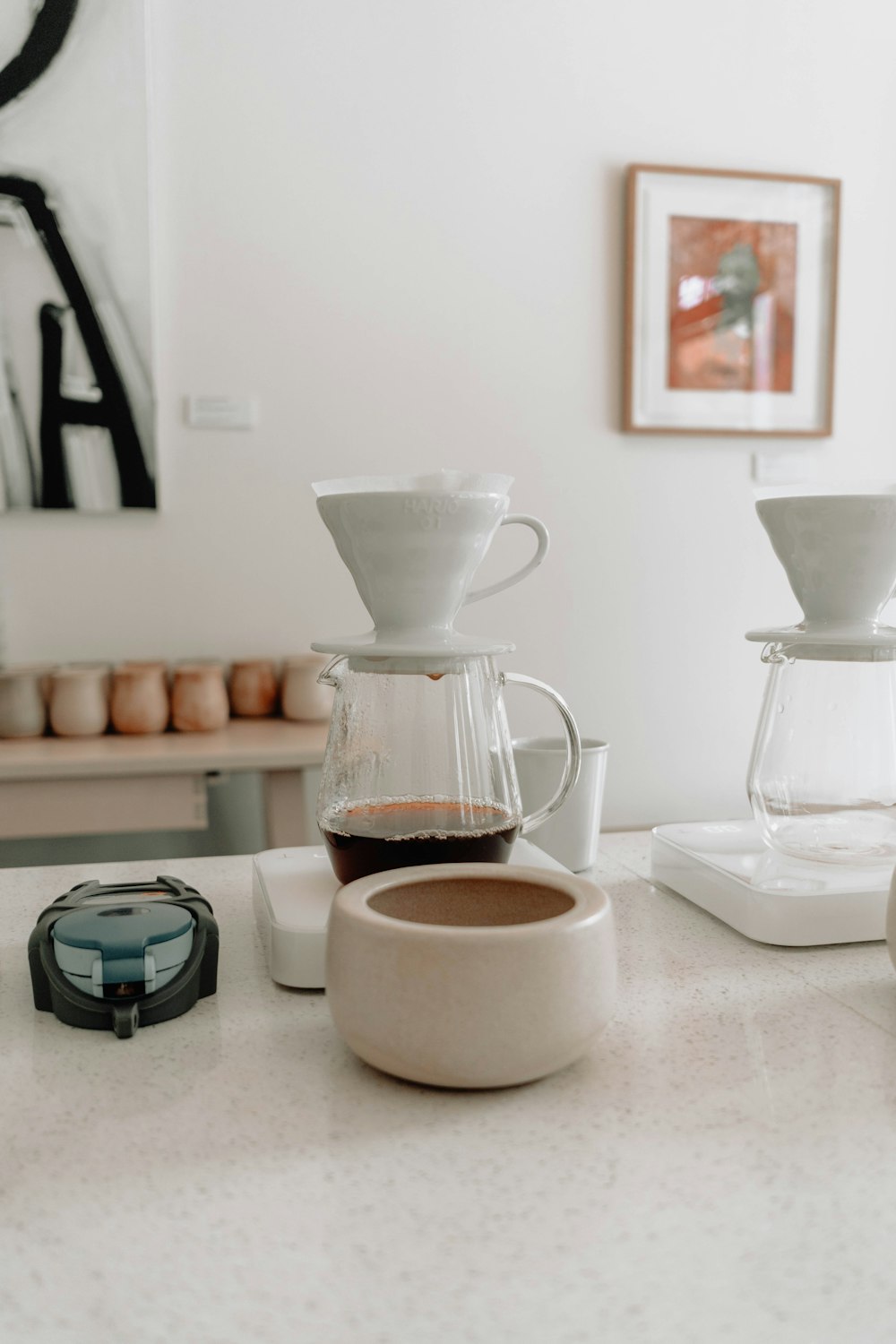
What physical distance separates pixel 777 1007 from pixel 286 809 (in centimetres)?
135

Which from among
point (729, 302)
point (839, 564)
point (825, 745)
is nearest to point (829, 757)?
point (825, 745)

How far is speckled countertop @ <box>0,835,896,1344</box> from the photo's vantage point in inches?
14.9

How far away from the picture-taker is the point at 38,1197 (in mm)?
443

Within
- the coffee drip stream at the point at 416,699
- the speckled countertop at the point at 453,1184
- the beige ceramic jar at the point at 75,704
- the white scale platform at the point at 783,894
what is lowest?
the beige ceramic jar at the point at 75,704

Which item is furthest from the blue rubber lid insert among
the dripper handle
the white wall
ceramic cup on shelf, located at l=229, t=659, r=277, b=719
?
the white wall

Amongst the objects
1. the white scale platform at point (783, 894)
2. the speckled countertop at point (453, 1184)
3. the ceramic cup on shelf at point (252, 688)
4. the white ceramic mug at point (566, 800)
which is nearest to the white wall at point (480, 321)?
the ceramic cup on shelf at point (252, 688)

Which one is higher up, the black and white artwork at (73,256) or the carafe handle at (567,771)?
the black and white artwork at (73,256)

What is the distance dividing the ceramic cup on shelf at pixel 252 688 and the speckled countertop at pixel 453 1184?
1575 millimetres

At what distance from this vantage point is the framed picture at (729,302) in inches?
96.0

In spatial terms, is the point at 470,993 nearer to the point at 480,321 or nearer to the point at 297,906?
the point at 297,906

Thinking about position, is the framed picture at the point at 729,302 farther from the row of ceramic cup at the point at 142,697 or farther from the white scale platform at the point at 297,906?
the white scale platform at the point at 297,906

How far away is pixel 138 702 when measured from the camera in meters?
2.04

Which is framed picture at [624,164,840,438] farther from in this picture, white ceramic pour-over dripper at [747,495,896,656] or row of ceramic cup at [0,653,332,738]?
white ceramic pour-over dripper at [747,495,896,656]

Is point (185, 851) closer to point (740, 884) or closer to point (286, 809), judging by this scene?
point (286, 809)
